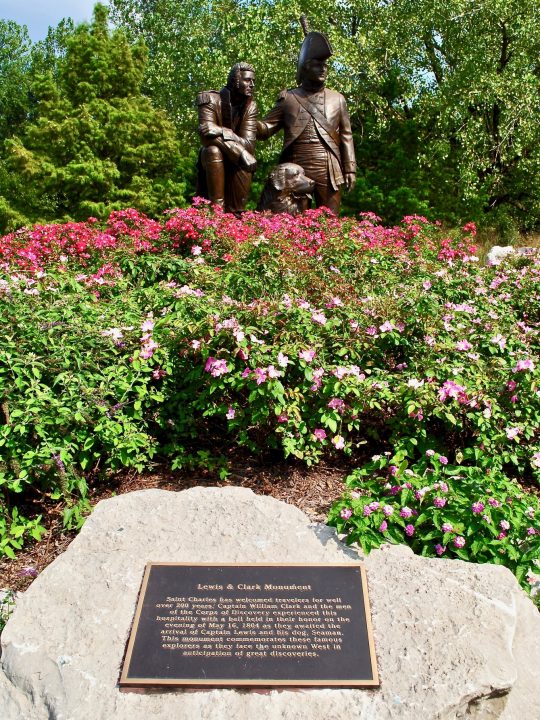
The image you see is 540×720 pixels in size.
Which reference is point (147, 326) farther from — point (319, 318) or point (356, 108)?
point (356, 108)

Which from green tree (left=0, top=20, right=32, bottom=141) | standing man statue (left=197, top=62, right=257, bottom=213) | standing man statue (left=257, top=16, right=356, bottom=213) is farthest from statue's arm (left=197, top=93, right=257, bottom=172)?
green tree (left=0, top=20, right=32, bottom=141)

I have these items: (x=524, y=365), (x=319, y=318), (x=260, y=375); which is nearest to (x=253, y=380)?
(x=260, y=375)

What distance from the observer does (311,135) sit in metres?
8.52

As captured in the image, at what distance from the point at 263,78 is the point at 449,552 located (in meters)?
14.4

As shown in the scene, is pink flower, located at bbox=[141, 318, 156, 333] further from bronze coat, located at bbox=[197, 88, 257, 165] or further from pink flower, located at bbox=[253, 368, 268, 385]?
bronze coat, located at bbox=[197, 88, 257, 165]

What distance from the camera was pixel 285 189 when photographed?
8.16 metres

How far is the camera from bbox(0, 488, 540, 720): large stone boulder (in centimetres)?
204

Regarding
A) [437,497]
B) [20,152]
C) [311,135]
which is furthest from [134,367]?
[20,152]

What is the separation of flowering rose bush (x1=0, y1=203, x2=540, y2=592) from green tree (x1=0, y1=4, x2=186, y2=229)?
12815mm

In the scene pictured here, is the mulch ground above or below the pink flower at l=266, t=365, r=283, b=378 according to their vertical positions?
below

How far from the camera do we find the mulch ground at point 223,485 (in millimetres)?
3020

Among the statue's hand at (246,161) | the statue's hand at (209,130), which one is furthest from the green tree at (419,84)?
the statue's hand at (209,130)

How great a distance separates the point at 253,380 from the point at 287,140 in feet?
20.5

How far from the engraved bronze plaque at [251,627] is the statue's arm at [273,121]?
7.21m
